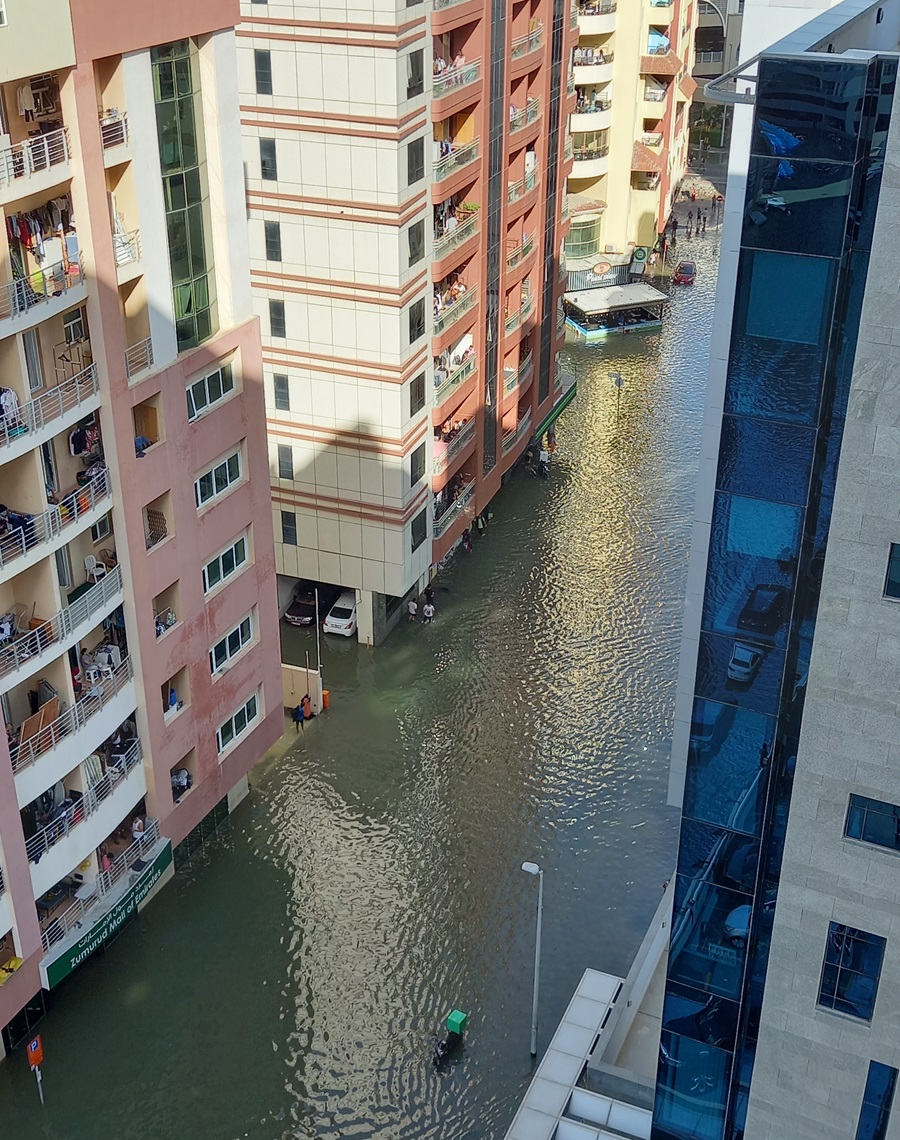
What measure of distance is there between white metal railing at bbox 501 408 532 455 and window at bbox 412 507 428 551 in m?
11.9

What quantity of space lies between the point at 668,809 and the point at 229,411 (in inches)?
889

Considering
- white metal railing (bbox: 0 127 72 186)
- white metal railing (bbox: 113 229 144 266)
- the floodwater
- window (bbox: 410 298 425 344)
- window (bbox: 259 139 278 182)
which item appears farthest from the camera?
window (bbox: 410 298 425 344)

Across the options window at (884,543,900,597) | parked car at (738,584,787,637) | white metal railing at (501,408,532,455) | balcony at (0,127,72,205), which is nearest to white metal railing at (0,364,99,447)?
balcony at (0,127,72,205)

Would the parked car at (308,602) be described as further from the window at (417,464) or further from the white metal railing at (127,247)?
the white metal railing at (127,247)

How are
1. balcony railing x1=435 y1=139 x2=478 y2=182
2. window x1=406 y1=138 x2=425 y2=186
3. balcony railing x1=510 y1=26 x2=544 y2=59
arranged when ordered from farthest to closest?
1. balcony railing x1=510 y1=26 x2=544 y2=59
2. balcony railing x1=435 y1=139 x2=478 y2=182
3. window x1=406 y1=138 x2=425 y2=186

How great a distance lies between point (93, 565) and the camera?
4206cm

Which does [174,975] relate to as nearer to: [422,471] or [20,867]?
[20,867]

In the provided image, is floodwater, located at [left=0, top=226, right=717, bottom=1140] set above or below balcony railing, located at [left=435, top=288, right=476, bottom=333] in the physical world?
below

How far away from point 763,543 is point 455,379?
39771 mm

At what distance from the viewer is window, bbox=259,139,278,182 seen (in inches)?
2167

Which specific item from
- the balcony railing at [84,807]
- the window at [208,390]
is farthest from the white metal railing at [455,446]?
the balcony railing at [84,807]

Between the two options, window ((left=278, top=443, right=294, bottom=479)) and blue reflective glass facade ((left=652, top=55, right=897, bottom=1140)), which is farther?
window ((left=278, top=443, right=294, bottom=479))

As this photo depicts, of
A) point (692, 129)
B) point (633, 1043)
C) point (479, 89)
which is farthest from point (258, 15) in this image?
point (692, 129)

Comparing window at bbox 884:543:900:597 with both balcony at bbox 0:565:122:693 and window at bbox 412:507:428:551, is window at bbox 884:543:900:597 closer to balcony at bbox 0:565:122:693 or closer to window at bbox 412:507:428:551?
balcony at bbox 0:565:122:693
